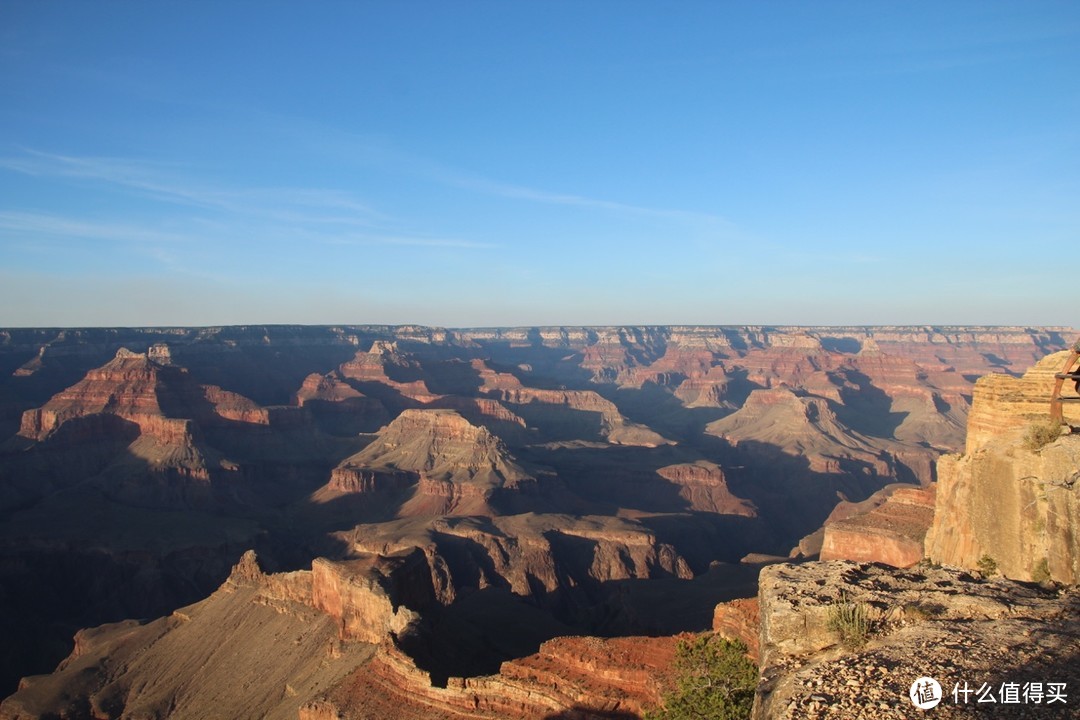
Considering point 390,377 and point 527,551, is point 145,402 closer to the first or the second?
point 390,377

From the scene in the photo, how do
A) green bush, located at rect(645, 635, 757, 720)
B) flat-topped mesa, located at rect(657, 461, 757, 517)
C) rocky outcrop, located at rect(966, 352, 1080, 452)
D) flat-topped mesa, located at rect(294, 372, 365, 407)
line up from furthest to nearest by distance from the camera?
flat-topped mesa, located at rect(294, 372, 365, 407), flat-topped mesa, located at rect(657, 461, 757, 517), rocky outcrop, located at rect(966, 352, 1080, 452), green bush, located at rect(645, 635, 757, 720)

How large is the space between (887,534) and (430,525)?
49.2 metres

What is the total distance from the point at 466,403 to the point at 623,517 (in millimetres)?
67300

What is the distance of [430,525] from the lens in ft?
287

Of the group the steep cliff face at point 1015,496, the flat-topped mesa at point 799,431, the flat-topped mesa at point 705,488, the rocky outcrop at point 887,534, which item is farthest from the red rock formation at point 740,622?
the flat-topped mesa at point 799,431

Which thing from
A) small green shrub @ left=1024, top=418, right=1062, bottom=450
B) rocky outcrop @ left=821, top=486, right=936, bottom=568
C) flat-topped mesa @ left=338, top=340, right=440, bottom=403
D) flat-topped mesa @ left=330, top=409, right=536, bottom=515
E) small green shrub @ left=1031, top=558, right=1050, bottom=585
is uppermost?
small green shrub @ left=1024, top=418, right=1062, bottom=450

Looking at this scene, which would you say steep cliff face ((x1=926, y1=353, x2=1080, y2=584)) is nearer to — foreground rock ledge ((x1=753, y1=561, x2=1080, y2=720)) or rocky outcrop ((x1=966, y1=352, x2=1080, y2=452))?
rocky outcrop ((x1=966, y1=352, x2=1080, y2=452))

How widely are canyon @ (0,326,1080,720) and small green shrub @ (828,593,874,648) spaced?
0.87m

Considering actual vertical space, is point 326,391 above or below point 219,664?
above

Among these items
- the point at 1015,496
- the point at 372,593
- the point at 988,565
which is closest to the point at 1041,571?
the point at 988,565

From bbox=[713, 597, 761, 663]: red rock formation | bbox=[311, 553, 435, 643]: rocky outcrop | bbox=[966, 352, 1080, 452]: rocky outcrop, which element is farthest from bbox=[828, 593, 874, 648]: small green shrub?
bbox=[311, 553, 435, 643]: rocky outcrop

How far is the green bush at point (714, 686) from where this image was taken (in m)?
17.2

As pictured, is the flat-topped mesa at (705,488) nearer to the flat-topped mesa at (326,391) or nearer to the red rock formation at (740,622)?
the flat-topped mesa at (326,391)

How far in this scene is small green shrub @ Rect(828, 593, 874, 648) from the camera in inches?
461
